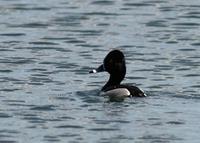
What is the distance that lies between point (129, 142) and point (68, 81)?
6.14m

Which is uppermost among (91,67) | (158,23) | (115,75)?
(115,75)

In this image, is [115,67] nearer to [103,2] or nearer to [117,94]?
[117,94]

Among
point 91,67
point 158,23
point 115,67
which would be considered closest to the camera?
point 115,67

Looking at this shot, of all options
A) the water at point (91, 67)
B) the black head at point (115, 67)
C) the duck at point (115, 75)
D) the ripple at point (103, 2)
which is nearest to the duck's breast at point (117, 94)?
the duck at point (115, 75)

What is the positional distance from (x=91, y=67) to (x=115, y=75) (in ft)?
8.14

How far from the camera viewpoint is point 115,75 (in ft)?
85.6

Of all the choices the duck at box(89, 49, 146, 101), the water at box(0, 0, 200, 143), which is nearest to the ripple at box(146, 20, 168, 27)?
the water at box(0, 0, 200, 143)

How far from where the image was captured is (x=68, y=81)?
26578mm

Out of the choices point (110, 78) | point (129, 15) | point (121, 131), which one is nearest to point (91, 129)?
point (121, 131)

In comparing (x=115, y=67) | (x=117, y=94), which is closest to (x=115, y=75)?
(x=115, y=67)

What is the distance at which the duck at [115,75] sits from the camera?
24.9 metres

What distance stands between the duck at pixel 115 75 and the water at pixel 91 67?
0.96ft

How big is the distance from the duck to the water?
0.29m

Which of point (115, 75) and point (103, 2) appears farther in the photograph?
point (103, 2)
